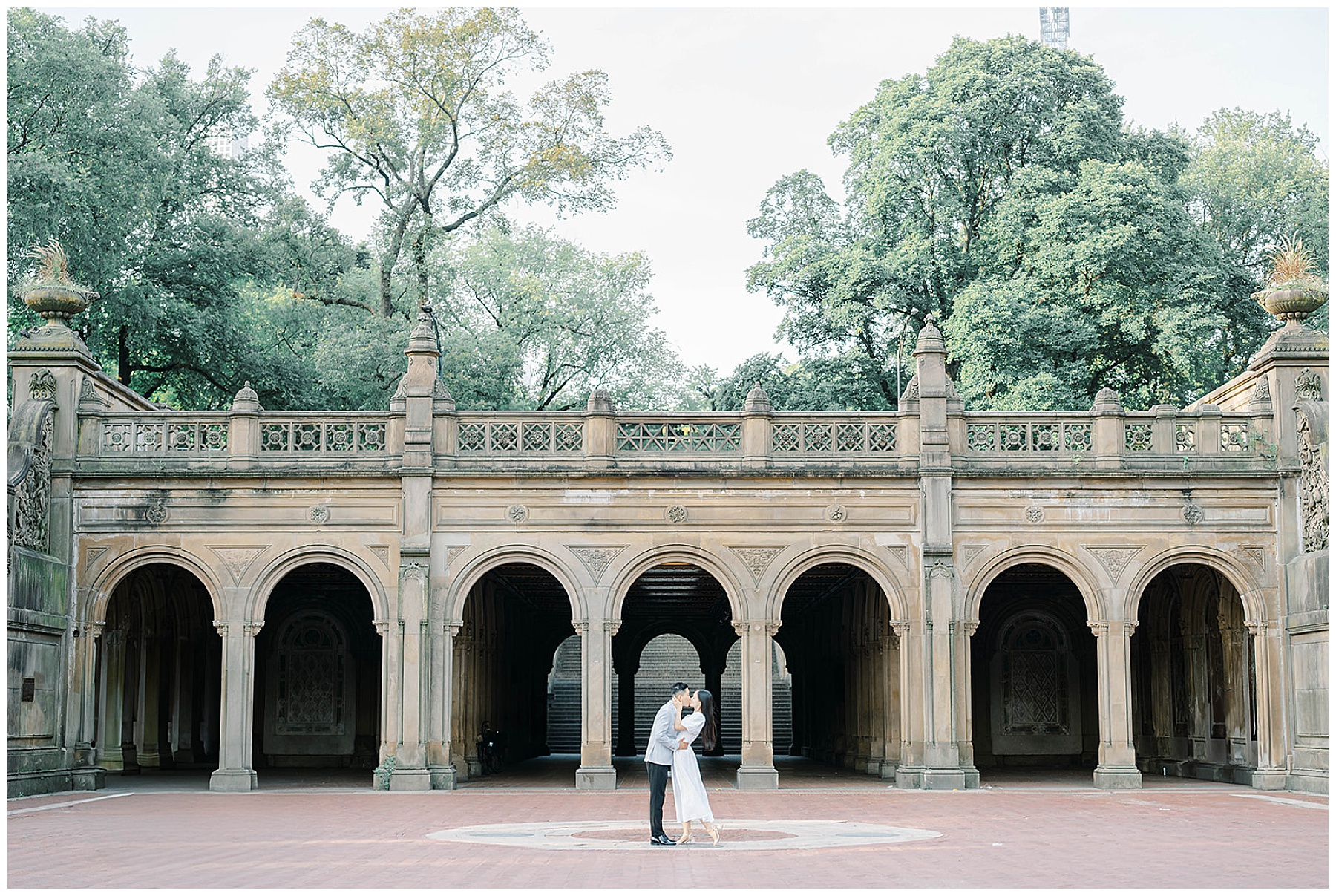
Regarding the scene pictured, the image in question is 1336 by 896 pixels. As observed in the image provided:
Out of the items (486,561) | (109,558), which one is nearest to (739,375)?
(486,561)

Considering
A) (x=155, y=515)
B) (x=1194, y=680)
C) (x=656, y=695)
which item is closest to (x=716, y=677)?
(x=656, y=695)

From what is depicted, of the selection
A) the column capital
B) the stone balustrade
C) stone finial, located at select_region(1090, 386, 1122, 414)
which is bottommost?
the column capital

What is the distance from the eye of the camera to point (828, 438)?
77.3 feet

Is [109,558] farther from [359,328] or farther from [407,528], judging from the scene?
[359,328]

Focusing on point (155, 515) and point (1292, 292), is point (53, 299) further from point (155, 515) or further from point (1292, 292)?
point (1292, 292)

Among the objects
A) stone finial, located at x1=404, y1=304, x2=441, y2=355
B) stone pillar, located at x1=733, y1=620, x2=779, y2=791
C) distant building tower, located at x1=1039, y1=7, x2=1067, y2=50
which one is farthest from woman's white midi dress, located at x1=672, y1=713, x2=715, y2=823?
distant building tower, located at x1=1039, y1=7, x2=1067, y2=50

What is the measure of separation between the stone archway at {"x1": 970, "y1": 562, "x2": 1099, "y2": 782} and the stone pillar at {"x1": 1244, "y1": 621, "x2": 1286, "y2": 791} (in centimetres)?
554

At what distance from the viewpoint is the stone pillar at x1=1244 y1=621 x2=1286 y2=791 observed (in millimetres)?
22453

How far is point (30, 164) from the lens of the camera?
27.7 metres

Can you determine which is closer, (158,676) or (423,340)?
(423,340)

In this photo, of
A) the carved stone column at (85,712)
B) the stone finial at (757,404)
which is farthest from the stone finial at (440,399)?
the carved stone column at (85,712)

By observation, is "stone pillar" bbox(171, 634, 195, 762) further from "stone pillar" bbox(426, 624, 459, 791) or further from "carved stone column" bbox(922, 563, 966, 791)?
"carved stone column" bbox(922, 563, 966, 791)

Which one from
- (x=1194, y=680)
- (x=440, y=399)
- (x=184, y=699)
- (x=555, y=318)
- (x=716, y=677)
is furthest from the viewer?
(x=555, y=318)

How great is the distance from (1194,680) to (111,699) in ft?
63.0
